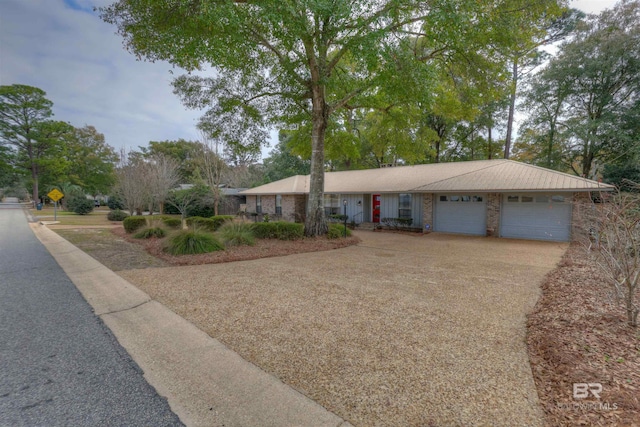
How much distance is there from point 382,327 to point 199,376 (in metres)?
2.23

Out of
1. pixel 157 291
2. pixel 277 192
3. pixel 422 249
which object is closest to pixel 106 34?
pixel 157 291

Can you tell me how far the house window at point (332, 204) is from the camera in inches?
765

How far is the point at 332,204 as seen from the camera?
1967cm

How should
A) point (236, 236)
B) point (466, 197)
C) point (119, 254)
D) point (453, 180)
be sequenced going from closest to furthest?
point (119, 254) → point (236, 236) → point (466, 197) → point (453, 180)

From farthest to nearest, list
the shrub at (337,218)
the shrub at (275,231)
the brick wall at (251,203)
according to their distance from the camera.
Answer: the brick wall at (251,203)
the shrub at (337,218)
the shrub at (275,231)

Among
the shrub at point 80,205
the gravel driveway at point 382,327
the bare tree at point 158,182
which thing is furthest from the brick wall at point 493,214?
the shrub at point 80,205

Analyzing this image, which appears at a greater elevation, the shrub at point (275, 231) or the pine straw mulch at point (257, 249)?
the shrub at point (275, 231)

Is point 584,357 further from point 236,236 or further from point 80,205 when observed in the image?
point 80,205

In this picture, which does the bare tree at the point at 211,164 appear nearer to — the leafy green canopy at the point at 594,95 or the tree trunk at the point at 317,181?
the tree trunk at the point at 317,181

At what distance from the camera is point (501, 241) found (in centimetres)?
1170

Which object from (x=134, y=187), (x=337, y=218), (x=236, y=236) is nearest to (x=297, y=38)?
(x=236, y=236)

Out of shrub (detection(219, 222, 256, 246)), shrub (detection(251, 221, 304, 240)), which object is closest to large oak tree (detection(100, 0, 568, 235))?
shrub (detection(251, 221, 304, 240))

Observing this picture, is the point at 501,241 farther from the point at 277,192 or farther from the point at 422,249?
the point at 277,192

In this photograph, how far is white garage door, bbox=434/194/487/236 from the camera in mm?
13348
